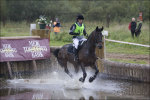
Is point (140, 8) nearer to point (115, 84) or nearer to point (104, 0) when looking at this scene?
point (104, 0)

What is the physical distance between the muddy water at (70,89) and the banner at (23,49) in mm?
1379

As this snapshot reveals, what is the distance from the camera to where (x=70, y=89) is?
41.8ft

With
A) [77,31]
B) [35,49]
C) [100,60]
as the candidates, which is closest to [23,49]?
[35,49]

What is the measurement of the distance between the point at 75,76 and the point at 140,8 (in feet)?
86.8

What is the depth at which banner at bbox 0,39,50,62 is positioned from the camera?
15703 mm

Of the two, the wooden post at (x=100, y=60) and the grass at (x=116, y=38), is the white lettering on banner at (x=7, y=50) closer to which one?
the wooden post at (x=100, y=60)

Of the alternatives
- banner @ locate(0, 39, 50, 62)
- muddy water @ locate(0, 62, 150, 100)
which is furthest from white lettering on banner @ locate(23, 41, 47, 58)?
muddy water @ locate(0, 62, 150, 100)

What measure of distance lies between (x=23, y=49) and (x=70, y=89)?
14.4 ft

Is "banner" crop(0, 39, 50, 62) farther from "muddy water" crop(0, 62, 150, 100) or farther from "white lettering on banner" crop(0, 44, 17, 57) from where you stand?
"muddy water" crop(0, 62, 150, 100)

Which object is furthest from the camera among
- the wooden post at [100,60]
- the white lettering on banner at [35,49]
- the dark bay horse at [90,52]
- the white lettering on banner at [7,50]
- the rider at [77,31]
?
the white lettering on banner at [35,49]

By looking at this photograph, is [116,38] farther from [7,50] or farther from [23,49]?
[7,50]

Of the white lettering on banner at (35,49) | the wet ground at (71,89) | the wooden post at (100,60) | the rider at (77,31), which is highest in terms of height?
the rider at (77,31)

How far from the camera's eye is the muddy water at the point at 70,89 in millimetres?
11300

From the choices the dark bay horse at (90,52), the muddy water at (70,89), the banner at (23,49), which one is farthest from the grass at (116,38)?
the muddy water at (70,89)
